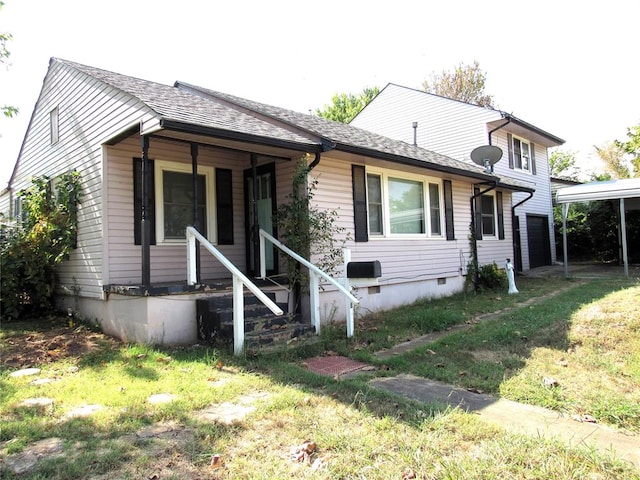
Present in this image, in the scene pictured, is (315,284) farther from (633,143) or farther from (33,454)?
(633,143)

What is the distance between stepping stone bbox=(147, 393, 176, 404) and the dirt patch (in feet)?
7.12

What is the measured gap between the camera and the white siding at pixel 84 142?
6711mm

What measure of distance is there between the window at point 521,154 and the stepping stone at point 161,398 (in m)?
15.3

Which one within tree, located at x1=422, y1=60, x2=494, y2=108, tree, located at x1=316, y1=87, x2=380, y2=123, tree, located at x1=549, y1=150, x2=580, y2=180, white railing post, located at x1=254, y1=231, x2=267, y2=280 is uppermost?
tree, located at x1=316, y1=87, x2=380, y2=123

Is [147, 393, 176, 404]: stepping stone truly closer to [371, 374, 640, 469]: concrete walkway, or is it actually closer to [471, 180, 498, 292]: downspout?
[371, 374, 640, 469]: concrete walkway

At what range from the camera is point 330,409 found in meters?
3.48

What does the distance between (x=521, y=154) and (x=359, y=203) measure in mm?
10979

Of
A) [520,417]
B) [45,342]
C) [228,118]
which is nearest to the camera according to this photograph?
[520,417]

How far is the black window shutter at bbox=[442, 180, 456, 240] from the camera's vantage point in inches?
410

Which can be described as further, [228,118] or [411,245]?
[411,245]

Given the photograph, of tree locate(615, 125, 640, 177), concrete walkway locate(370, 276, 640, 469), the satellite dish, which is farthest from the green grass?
tree locate(615, 125, 640, 177)

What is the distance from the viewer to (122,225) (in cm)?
677

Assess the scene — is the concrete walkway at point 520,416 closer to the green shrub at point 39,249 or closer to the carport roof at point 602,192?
the green shrub at point 39,249

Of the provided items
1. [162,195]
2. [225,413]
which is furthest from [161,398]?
[162,195]
